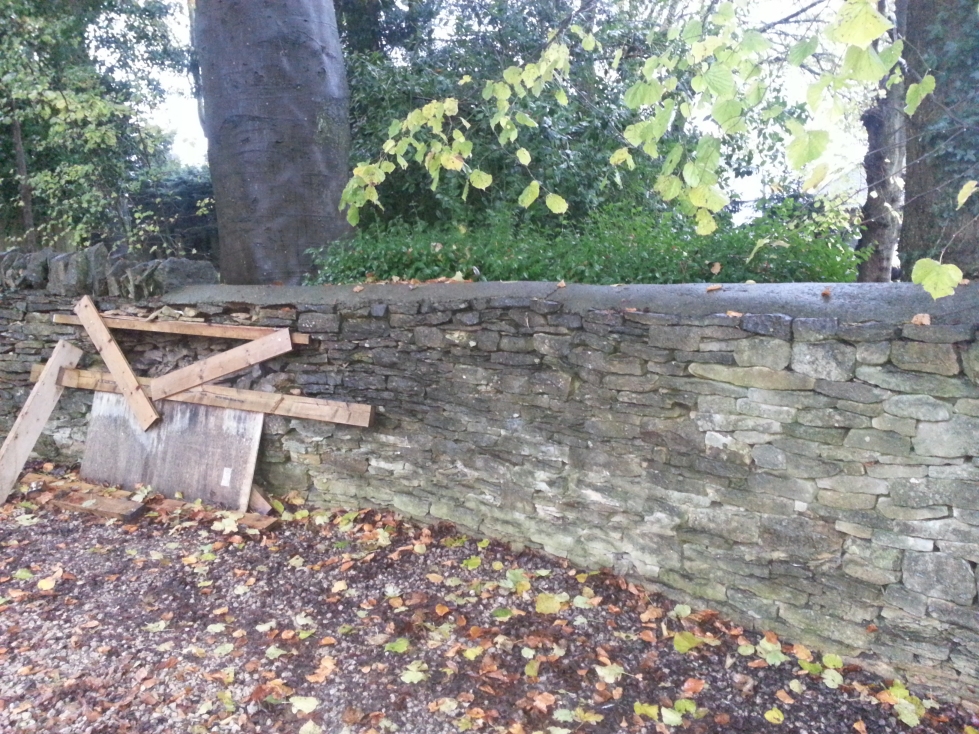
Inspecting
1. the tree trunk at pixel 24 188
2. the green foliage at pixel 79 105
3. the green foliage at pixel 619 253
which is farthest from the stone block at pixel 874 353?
the tree trunk at pixel 24 188

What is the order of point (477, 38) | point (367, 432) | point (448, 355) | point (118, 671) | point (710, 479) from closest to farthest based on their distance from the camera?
1. point (118, 671)
2. point (710, 479)
3. point (448, 355)
4. point (367, 432)
5. point (477, 38)

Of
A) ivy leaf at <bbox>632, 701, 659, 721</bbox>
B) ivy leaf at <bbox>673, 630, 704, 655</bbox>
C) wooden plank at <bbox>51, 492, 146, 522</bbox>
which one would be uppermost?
wooden plank at <bbox>51, 492, 146, 522</bbox>

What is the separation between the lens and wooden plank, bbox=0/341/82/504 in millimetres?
5465

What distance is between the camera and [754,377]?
326 cm

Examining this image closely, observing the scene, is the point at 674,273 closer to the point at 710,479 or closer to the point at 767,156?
the point at 710,479

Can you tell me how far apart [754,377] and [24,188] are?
9458 millimetres

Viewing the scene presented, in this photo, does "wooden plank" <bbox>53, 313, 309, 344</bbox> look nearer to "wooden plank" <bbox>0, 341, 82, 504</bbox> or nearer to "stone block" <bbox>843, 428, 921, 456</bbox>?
"wooden plank" <bbox>0, 341, 82, 504</bbox>

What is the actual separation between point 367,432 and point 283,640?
1.50 metres

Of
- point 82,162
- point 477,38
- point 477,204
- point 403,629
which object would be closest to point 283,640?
point 403,629

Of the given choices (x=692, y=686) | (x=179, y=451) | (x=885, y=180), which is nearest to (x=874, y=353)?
(x=692, y=686)

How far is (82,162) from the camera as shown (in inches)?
345

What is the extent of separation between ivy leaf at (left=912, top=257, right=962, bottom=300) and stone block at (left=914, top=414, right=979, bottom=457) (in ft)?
3.59

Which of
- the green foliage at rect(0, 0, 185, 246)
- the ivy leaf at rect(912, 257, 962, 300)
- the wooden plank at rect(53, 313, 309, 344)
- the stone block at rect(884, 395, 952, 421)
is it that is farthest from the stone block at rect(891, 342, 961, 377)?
the green foliage at rect(0, 0, 185, 246)

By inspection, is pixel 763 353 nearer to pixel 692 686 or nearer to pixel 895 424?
pixel 895 424
